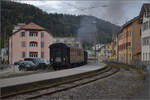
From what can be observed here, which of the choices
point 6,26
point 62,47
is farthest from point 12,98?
point 6,26

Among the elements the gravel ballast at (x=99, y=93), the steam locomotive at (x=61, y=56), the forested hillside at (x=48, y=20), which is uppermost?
the forested hillside at (x=48, y=20)

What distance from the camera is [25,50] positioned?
186ft

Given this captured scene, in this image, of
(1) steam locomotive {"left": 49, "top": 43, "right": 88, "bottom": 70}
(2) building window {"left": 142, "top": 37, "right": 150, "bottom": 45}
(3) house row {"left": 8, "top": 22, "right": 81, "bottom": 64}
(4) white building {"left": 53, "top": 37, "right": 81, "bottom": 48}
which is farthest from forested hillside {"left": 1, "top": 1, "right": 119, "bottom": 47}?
(2) building window {"left": 142, "top": 37, "right": 150, "bottom": 45}

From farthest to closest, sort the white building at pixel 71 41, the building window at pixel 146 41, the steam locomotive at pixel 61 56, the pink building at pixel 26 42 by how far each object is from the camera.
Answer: the pink building at pixel 26 42 < the white building at pixel 71 41 < the building window at pixel 146 41 < the steam locomotive at pixel 61 56

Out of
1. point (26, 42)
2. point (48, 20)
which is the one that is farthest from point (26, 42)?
point (48, 20)

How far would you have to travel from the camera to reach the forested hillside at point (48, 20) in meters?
29.3

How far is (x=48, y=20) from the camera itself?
60.1 m

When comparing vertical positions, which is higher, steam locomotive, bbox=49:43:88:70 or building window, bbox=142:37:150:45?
building window, bbox=142:37:150:45

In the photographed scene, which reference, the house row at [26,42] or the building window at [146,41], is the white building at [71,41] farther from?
the building window at [146,41]

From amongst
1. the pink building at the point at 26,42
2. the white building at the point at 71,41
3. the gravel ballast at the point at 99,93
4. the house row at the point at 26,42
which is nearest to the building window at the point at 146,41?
the white building at the point at 71,41

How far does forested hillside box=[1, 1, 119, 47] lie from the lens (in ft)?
96.0

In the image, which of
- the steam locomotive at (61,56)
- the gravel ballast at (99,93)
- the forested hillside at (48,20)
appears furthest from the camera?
the forested hillside at (48,20)

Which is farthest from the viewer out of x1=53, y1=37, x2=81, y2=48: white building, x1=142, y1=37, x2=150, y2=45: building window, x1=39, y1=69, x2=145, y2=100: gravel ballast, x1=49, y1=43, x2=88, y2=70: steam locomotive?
x1=53, y1=37, x2=81, y2=48: white building

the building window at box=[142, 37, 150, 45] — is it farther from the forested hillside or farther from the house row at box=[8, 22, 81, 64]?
the house row at box=[8, 22, 81, 64]
